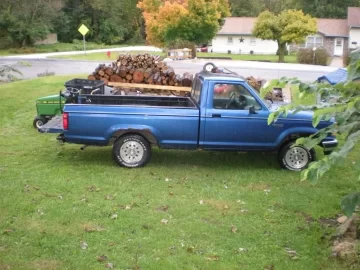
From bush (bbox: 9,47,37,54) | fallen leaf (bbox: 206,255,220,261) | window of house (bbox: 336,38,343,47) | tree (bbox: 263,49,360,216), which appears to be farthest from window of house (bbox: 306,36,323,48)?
tree (bbox: 263,49,360,216)

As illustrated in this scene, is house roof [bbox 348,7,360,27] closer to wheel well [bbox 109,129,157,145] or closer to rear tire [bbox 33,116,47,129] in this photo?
rear tire [bbox 33,116,47,129]

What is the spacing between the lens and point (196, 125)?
368 inches

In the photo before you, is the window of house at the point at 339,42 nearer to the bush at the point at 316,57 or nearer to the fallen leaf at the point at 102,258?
the bush at the point at 316,57

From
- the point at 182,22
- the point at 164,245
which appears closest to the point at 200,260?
the point at 164,245

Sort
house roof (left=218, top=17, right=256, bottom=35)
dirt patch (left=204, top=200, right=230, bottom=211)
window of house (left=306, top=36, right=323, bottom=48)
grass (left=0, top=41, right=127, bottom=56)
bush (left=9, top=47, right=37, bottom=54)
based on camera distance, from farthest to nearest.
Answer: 1. house roof (left=218, top=17, right=256, bottom=35)
2. window of house (left=306, top=36, right=323, bottom=48)
3. grass (left=0, top=41, right=127, bottom=56)
4. bush (left=9, top=47, right=37, bottom=54)
5. dirt patch (left=204, top=200, right=230, bottom=211)

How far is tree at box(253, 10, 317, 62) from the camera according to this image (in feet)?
148

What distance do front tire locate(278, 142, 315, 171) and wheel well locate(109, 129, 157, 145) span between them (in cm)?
250

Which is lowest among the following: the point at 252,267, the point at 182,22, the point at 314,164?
the point at 252,267

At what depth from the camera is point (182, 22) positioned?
3950 centimetres

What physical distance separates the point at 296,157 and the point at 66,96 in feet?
17.0

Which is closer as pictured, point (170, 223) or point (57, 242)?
point (57, 242)

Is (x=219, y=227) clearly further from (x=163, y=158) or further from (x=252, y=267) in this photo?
(x=163, y=158)

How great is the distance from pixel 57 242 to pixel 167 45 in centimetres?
3909

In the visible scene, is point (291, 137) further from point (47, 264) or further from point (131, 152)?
point (47, 264)
